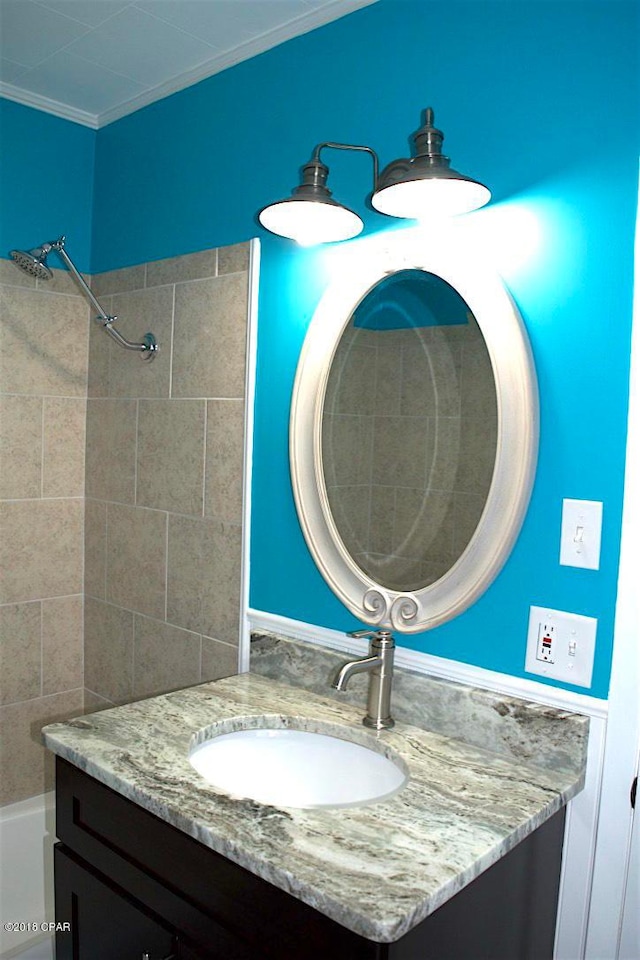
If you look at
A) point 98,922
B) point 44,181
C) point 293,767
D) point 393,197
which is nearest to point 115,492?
point 44,181

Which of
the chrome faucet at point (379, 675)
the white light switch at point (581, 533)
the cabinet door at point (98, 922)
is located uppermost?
the white light switch at point (581, 533)

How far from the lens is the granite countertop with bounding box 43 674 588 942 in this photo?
987 mm

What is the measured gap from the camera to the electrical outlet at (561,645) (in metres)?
1.31

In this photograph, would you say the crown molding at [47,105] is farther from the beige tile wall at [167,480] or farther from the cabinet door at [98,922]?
the cabinet door at [98,922]

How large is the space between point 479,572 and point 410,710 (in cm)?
34

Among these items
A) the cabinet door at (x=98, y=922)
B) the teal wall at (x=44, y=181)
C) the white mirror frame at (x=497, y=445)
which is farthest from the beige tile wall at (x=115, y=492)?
the cabinet door at (x=98, y=922)

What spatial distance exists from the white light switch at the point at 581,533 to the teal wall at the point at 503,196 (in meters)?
0.01

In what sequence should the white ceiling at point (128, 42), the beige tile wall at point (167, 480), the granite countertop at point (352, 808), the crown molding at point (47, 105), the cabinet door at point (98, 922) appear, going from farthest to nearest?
the crown molding at point (47, 105), the beige tile wall at point (167, 480), the white ceiling at point (128, 42), the cabinet door at point (98, 922), the granite countertop at point (352, 808)

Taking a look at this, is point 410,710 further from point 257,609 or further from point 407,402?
point 407,402

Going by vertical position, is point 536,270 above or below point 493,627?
above

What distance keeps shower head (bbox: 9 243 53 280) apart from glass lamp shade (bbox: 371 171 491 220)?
1061 mm

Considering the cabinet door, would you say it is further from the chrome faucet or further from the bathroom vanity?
the chrome faucet

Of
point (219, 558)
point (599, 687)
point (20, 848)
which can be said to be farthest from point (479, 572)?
point (20, 848)

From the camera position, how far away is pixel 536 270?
1.36 m
